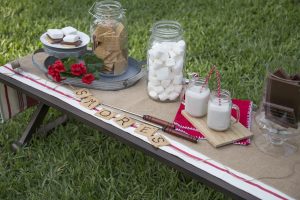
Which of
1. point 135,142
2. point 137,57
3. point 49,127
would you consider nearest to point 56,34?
point 49,127

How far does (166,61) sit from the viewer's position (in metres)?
1.86

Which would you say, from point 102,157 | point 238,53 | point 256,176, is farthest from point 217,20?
point 256,176

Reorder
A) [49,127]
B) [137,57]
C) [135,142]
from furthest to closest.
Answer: [137,57] < [49,127] < [135,142]

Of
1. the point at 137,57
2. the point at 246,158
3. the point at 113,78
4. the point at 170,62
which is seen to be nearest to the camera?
the point at 246,158

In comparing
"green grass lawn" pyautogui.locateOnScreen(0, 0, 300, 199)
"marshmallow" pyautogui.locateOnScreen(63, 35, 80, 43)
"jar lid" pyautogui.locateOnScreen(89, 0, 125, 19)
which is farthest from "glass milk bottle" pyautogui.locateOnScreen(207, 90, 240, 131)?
"marshmallow" pyautogui.locateOnScreen(63, 35, 80, 43)

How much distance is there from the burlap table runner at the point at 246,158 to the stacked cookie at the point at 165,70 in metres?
0.05

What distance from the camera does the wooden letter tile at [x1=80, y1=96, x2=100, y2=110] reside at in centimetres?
192

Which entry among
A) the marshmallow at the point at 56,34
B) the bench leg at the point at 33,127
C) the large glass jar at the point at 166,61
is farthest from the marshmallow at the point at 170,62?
the bench leg at the point at 33,127

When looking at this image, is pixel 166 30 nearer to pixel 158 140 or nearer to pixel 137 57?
pixel 158 140

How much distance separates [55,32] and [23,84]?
0.92 ft

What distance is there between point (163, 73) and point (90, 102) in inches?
13.0

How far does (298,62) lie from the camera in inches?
67.2

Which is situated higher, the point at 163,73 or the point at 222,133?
the point at 163,73

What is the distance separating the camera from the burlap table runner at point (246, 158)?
59.5 inches
